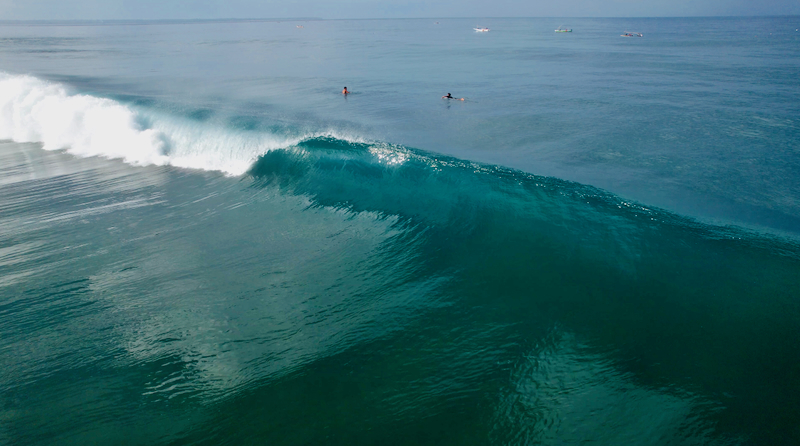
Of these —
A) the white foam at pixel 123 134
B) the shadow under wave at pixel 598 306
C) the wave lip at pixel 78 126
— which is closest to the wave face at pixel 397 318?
the shadow under wave at pixel 598 306

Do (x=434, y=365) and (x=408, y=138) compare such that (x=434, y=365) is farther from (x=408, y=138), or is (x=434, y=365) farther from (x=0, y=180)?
(x=0, y=180)

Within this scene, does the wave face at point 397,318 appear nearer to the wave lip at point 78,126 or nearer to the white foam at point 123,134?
the white foam at point 123,134

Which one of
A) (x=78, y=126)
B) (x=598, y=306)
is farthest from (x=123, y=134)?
(x=598, y=306)

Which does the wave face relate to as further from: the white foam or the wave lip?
the wave lip

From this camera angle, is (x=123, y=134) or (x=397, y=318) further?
(x=123, y=134)

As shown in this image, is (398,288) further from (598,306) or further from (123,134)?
(123,134)

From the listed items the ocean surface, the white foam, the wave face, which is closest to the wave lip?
the white foam
